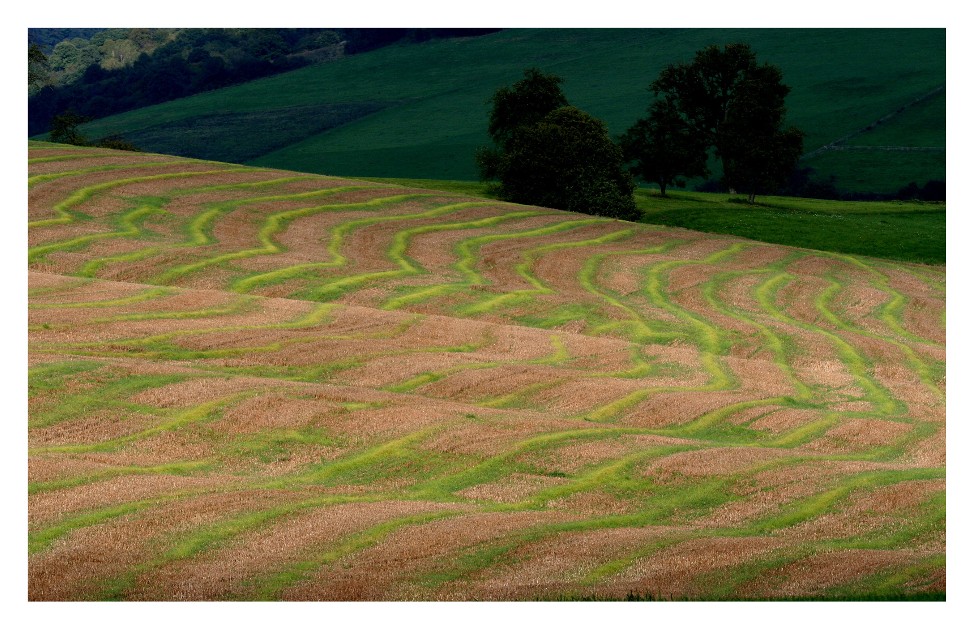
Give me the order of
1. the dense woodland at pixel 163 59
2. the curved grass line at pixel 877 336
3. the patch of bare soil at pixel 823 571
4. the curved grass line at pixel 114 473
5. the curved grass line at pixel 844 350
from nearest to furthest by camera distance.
→ the patch of bare soil at pixel 823 571 → the curved grass line at pixel 114 473 → the curved grass line at pixel 844 350 → the curved grass line at pixel 877 336 → the dense woodland at pixel 163 59

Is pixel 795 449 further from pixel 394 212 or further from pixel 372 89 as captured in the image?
pixel 372 89

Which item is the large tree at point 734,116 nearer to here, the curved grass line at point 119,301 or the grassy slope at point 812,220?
the grassy slope at point 812,220

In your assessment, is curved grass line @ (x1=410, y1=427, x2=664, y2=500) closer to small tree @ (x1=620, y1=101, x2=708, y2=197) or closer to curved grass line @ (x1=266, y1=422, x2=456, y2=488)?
curved grass line @ (x1=266, y1=422, x2=456, y2=488)

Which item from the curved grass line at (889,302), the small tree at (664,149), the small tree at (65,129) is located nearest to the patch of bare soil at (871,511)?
the curved grass line at (889,302)

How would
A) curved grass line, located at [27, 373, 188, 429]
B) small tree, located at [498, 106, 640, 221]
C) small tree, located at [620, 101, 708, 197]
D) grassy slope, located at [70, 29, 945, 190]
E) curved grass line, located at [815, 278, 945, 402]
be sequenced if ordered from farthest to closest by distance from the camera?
grassy slope, located at [70, 29, 945, 190] < small tree, located at [620, 101, 708, 197] < small tree, located at [498, 106, 640, 221] < curved grass line, located at [815, 278, 945, 402] < curved grass line, located at [27, 373, 188, 429]

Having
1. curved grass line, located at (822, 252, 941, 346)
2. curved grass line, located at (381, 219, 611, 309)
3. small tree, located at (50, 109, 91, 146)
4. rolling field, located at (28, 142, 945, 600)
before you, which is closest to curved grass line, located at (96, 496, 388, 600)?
rolling field, located at (28, 142, 945, 600)

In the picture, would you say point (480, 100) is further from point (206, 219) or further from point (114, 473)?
point (114, 473)
